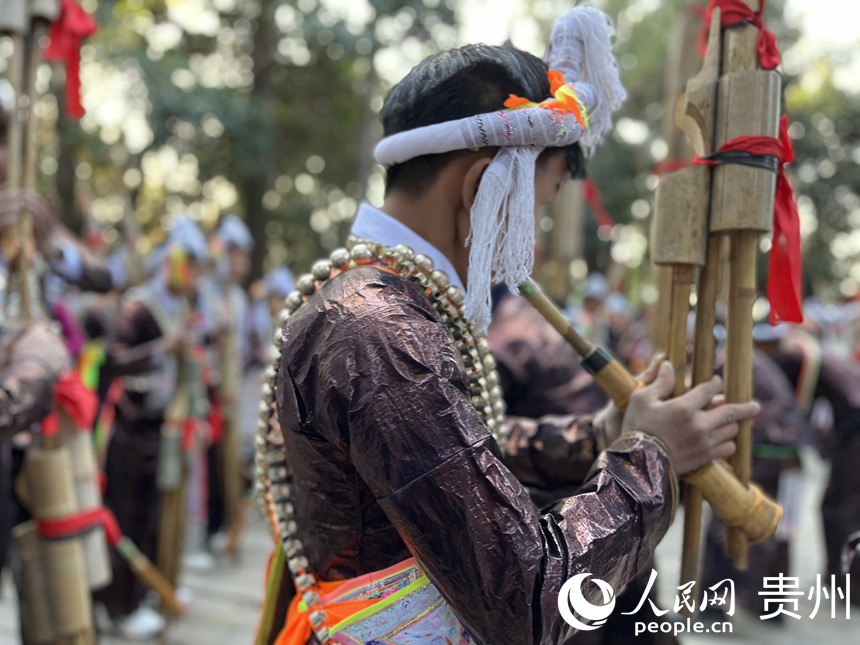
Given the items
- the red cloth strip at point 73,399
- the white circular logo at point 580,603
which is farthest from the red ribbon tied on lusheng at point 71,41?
the white circular logo at point 580,603

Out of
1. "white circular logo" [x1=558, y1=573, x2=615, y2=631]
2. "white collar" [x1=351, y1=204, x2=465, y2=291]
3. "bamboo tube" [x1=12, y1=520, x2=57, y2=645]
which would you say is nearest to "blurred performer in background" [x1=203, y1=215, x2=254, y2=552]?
"bamboo tube" [x1=12, y1=520, x2=57, y2=645]

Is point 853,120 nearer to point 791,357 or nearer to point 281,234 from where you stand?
point 281,234

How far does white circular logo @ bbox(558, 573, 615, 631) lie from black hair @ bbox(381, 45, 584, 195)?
0.74m

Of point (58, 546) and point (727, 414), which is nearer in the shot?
point (727, 414)

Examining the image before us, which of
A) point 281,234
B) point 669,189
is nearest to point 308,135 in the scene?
point 281,234

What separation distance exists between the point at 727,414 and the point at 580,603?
52cm

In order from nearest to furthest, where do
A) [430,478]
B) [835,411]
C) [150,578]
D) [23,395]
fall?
[430,478] → [23,395] → [150,578] → [835,411]

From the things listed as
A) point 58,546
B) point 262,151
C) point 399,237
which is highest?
point 262,151

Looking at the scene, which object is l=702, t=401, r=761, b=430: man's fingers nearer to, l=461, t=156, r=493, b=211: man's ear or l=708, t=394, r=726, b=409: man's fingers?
l=708, t=394, r=726, b=409: man's fingers

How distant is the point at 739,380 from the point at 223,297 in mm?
4968

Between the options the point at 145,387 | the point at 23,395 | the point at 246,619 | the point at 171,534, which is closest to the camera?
the point at 23,395

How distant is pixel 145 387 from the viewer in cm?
521

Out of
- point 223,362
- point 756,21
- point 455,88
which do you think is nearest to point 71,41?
point 455,88

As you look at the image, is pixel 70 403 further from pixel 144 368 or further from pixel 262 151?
pixel 262 151
